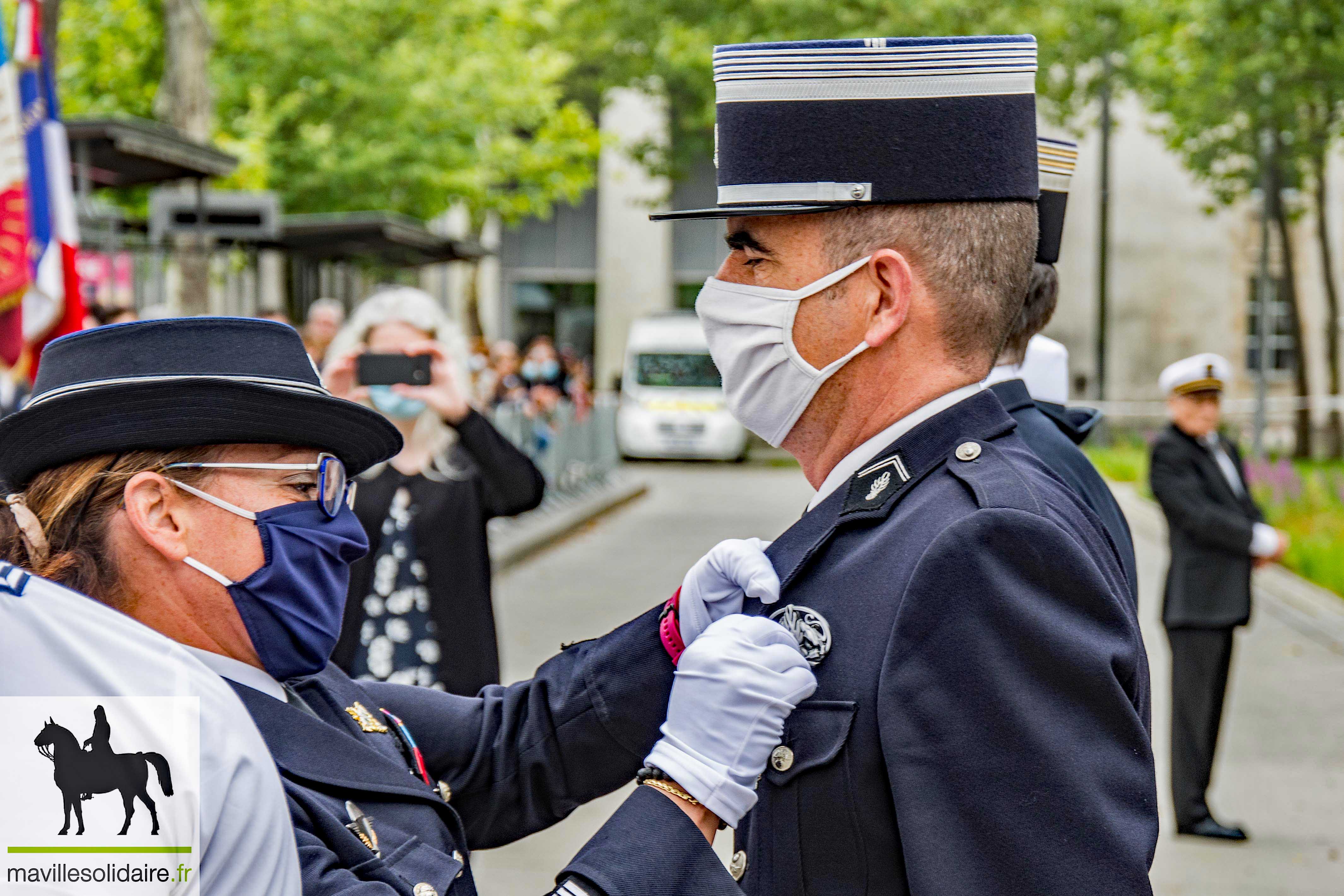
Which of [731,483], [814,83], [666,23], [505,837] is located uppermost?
[666,23]

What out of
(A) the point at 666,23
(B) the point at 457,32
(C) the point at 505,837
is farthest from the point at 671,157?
(C) the point at 505,837

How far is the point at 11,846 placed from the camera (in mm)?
1281

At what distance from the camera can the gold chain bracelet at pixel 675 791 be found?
165cm

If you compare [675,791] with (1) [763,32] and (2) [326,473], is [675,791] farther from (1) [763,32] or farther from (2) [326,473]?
(1) [763,32]

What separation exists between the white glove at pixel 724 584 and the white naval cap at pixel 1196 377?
179 inches

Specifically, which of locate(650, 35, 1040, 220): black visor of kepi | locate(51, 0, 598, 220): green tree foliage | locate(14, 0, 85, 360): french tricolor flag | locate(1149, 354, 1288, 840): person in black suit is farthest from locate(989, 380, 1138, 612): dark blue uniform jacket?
locate(51, 0, 598, 220): green tree foliage

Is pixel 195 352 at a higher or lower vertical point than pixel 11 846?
higher

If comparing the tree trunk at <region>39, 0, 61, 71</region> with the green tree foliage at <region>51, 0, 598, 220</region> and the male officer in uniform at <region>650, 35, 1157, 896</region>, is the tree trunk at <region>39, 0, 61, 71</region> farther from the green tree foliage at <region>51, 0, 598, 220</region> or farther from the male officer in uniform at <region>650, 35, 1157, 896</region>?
the green tree foliage at <region>51, 0, 598, 220</region>

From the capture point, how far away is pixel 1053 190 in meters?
2.91

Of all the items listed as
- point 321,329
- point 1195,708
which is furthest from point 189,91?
point 1195,708

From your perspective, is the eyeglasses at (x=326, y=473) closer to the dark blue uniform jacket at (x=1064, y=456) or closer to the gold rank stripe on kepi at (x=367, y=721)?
the gold rank stripe on kepi at (x=367, y=721)

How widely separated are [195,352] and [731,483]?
19876 mm

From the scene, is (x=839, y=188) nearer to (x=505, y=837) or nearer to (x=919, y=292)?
(x=919, y=292)

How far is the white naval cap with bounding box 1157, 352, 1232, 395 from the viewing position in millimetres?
6113
